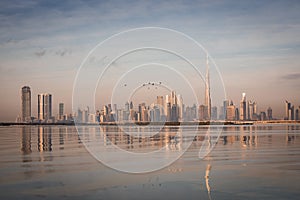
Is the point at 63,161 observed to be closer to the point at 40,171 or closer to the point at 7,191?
the point at 40,171

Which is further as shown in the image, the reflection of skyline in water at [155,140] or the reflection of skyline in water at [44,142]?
the reflection of skyline in water at [155,140]

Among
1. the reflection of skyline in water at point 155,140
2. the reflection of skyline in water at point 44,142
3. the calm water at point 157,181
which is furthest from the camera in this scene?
the reflection of skyline in water at point 155,140

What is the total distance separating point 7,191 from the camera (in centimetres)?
1252

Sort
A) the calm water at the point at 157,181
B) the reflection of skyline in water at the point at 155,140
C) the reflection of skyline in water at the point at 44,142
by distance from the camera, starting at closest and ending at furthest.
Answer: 1. the calm water at the point at 157,181
2. the reflection of skyline in water at the point at 44,142
3. the reflection of skyline in water at the point at 155,140

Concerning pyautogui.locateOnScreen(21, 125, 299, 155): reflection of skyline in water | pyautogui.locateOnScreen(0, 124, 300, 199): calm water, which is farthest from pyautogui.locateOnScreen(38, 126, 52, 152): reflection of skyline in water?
pyautogui.locateOnScreen(0, 124, 300, 199): calm water

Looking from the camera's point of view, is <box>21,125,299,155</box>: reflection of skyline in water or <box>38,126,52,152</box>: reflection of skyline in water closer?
<box>38,126,52,152</box>: reflection of skyline in water

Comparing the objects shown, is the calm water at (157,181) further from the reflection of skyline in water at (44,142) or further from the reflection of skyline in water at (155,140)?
the reflection of skyline in water at (44,142)

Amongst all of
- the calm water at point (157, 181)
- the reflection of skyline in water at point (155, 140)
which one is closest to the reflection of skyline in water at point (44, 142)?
the reflection of skyline in water at point (155, 140)

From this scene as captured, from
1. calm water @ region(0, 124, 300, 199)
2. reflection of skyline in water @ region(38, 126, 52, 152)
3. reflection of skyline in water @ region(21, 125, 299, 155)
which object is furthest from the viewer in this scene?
reflection of skyline in water @ region(21, 125, 299, 155)

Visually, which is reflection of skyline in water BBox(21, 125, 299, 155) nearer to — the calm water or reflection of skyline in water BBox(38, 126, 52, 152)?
reflection of skyline in water BBox(38, 126, 52, 152)

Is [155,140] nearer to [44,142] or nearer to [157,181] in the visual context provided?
[44,142]

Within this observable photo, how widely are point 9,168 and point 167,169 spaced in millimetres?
7065

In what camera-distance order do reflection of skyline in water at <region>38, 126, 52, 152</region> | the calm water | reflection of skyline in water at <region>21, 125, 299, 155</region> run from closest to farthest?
the calm water → reflection of skyline in water at <region>38, 126, 52, 152</region> → reflection of skyline in water at <region>21, 125, 299, 155</region>

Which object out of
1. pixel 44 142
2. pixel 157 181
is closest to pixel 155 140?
pixel 44 142
